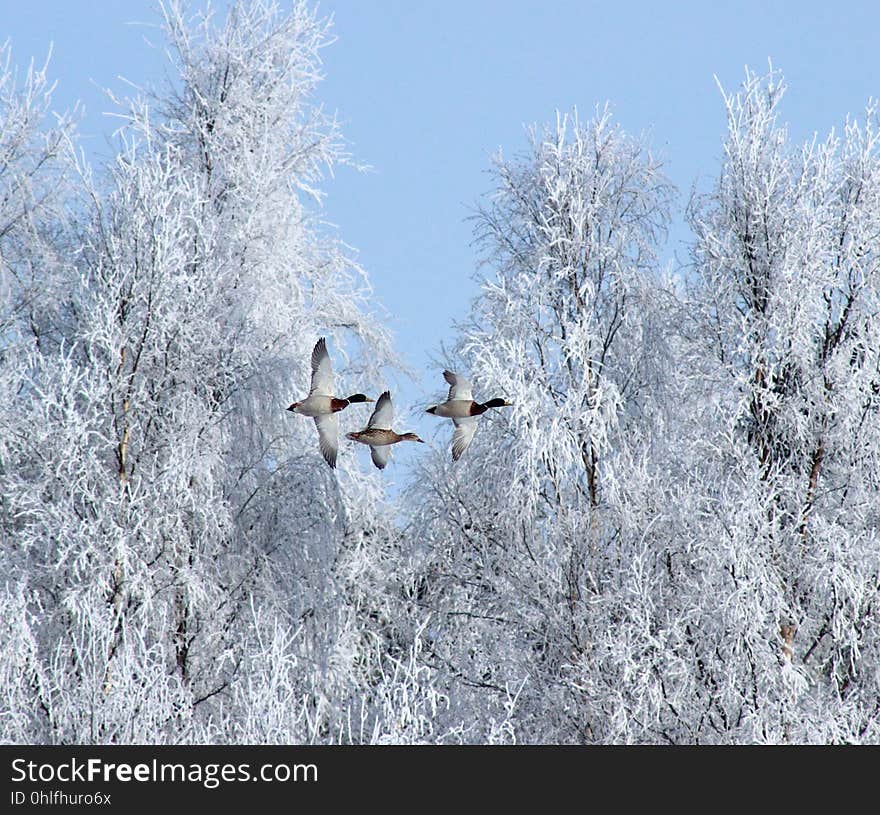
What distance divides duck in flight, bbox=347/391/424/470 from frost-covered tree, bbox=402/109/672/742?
230cm

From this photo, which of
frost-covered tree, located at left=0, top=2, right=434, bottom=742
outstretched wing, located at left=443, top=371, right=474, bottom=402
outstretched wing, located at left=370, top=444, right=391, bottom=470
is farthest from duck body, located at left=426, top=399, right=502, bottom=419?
frost-covered tree, located at left=0, top=2, right=434, bottom=742

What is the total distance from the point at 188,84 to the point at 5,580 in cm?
545

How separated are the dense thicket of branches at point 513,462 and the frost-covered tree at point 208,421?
0.04 meters

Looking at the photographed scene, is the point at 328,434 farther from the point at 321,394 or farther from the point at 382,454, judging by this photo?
the point at 321,394

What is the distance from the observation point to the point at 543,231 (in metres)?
14.7

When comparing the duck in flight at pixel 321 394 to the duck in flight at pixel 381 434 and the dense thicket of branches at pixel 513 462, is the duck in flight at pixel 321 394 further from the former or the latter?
the dense thicket of branches at pixel 513 462

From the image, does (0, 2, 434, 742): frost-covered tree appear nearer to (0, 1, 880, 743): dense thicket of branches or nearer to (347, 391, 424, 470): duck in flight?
(0, 1, 880, 743): dense thicket of branches

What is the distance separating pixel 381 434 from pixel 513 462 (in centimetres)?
318

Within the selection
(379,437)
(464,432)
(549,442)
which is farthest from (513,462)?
(379,437)

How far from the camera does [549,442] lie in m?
13.0

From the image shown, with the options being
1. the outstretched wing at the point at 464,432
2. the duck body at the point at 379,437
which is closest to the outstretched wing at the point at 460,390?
the outstretched wing at the point at 464,432

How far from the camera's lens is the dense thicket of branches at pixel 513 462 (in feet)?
39.9

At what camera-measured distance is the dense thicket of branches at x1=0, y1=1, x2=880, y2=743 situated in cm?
1215

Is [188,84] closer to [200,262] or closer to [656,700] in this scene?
[200,262]
